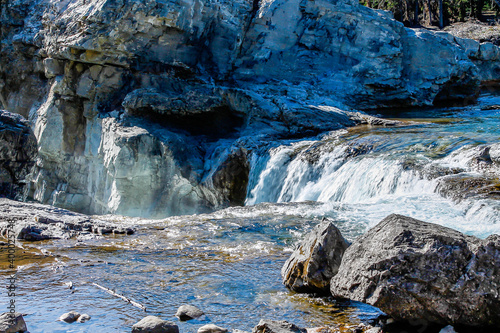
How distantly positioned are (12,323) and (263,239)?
4252mm

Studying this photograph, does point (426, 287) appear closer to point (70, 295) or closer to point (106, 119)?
point (70, 295)

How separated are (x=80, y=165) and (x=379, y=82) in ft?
42.4

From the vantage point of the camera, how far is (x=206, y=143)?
16391 millimetres

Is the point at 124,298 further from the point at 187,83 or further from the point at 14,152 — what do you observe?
the point at 187,83

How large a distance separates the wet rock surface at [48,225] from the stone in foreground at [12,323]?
3.87 m

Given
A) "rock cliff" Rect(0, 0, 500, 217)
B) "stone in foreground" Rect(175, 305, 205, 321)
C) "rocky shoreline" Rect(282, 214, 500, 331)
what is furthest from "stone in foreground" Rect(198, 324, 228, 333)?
"rock cliff" Rect(0, 0, 500, 217)

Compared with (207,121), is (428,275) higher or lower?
lower

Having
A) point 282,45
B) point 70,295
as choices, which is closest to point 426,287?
point 70,295

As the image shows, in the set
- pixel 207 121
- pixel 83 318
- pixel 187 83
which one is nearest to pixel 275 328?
pixel 83 318

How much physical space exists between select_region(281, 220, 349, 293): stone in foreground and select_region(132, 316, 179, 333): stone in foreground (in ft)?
5.03

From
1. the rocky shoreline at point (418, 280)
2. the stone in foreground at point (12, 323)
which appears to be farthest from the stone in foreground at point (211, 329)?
the stone in foreground at point (12, 323)

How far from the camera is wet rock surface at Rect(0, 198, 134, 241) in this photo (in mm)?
7621

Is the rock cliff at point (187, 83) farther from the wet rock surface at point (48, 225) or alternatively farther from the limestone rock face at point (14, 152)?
the wet rock surface at point (48, 225)

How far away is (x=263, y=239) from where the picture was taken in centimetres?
750
